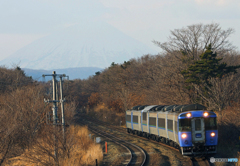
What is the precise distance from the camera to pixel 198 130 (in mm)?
17391

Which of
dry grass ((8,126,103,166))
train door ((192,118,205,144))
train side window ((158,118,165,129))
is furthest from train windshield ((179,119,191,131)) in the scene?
dry grass ((8,126,103,166))

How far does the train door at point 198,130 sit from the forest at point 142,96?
2.20m

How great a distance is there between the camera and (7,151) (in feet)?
53.7

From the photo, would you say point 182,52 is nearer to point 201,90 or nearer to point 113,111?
point 201,90

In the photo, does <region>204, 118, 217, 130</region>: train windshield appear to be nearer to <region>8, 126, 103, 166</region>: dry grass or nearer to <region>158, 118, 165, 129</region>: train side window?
<region>158, 118, 165, 129</region>: train side window

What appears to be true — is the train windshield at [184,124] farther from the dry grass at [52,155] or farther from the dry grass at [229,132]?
the dry grass at [52,155]

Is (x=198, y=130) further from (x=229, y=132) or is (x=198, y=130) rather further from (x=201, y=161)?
(x=229, y=132)

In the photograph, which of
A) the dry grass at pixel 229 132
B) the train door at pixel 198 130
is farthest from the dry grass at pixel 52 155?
the dry grass at pixel 229 132

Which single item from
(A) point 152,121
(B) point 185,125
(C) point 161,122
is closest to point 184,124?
(B) point 185,125

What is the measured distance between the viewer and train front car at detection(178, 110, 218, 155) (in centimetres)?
1712

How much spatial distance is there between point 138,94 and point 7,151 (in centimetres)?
3712

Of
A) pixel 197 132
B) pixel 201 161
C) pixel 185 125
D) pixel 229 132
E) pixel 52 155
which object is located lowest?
pixel 201 161

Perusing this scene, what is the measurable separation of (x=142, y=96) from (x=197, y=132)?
31.8 m

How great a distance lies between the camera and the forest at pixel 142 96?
17.9 meters
